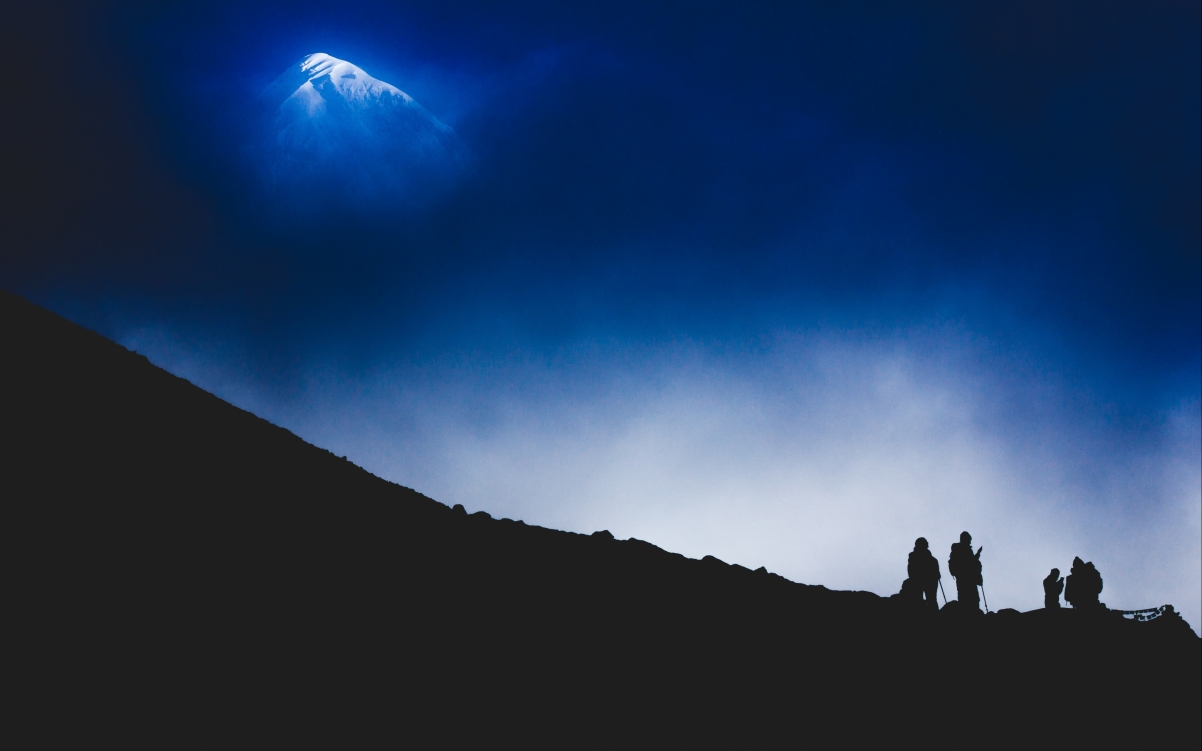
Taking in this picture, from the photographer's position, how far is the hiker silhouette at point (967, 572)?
22.8m

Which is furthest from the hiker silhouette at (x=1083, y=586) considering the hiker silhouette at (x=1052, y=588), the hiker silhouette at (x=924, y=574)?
the hiker silhouette at (x=924, y=574)

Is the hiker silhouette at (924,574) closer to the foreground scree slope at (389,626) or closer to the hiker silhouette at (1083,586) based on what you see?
the foreground scree slope at (389,626)

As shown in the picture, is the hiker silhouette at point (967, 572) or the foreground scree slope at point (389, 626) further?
the hiker silhouette at point (967, 572)

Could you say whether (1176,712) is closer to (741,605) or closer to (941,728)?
(941,728)

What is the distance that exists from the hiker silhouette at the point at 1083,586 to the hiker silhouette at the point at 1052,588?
1.20 metres

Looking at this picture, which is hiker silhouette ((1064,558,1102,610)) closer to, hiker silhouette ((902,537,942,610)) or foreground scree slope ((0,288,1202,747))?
foreground scree slope ((0,288,1202,747))

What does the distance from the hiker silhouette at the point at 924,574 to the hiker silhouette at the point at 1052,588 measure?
18.9 feet

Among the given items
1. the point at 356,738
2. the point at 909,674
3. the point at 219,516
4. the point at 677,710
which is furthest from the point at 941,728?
the point at 219,516

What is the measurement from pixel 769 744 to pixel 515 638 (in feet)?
18.9

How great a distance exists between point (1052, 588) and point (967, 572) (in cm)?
489

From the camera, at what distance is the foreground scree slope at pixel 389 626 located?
37.1 ft

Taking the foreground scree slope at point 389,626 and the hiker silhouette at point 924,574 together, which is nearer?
the foreground scree slope at point 389,626

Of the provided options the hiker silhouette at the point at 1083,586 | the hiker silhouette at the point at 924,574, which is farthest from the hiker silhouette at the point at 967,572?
the hiker silhouette at the point at 1083,586

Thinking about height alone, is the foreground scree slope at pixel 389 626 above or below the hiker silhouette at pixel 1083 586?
below
